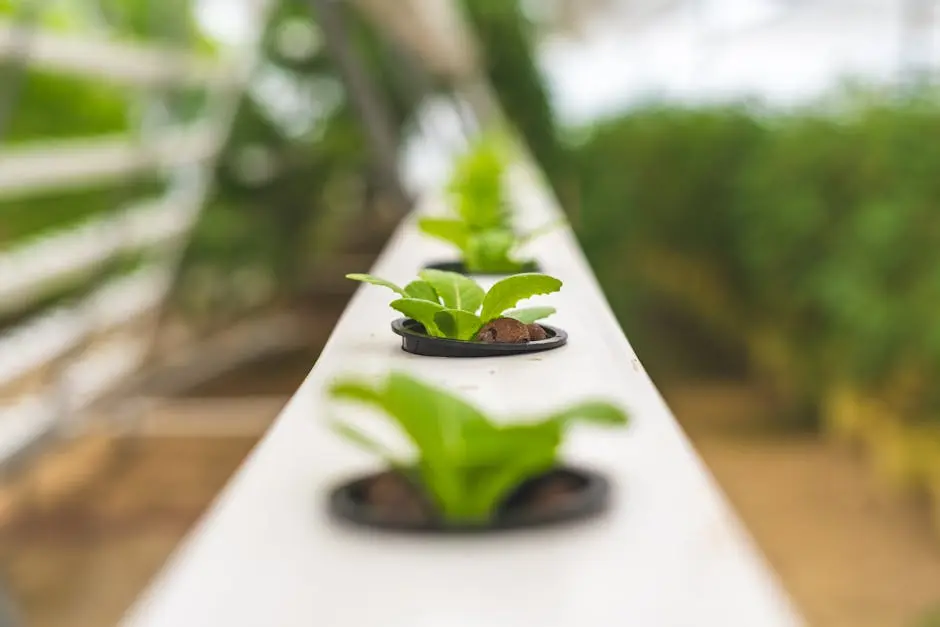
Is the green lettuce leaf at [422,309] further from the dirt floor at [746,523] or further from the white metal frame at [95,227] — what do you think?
the dirt floor at [746,523]

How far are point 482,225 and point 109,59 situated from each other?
2132mm

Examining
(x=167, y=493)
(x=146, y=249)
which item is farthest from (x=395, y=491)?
(x=146, y=249)

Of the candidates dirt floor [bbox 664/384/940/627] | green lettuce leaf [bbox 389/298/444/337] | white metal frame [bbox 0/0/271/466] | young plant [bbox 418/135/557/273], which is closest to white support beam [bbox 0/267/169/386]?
white metal frame [bbox 0/0/271/466]

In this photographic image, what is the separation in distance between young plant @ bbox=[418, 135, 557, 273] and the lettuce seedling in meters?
0.23

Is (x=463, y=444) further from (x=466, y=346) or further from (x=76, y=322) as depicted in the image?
(x=76, y=322)

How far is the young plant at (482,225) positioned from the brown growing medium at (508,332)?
0.83ft

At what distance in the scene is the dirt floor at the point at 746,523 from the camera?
7.89 feet

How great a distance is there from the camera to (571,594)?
24 centimetres

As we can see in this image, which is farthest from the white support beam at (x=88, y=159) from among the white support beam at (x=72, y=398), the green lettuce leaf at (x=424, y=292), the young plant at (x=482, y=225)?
the green lettuce leaf at (x=424, y=292)

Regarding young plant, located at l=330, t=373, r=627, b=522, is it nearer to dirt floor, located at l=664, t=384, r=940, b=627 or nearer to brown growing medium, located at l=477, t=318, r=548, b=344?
brown growing medium, located at l=477, t=318, r=548, b=344

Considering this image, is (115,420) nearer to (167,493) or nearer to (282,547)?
(167,493)

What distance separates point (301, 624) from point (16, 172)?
2287 mm

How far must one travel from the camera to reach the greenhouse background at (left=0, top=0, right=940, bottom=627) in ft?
8.68

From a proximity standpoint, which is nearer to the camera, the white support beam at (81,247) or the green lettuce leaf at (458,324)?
the green lettuce leaf at (458,324)
